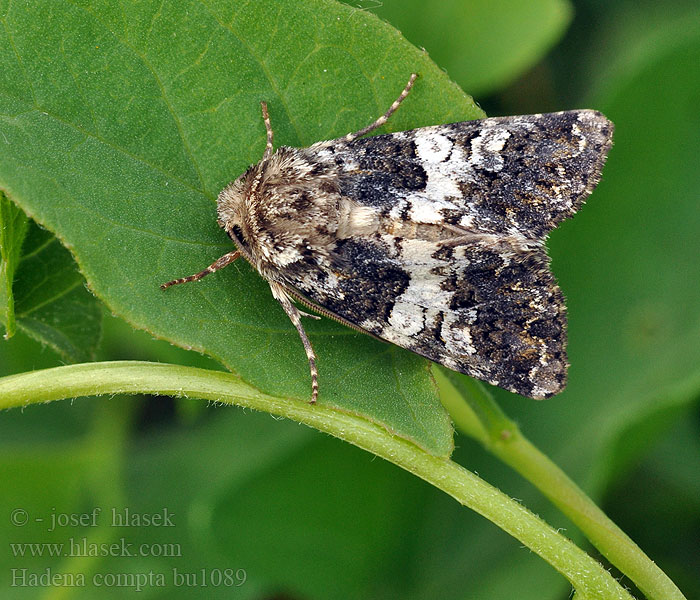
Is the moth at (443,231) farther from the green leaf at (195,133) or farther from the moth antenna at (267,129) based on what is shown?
the green leaf at (195,133)

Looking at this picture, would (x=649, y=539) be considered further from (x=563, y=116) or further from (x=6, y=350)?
(x=6, y=350)

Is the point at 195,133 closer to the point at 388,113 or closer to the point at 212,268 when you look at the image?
the point at 212,268

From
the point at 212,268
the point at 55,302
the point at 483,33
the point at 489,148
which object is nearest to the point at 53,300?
the point at 55,302

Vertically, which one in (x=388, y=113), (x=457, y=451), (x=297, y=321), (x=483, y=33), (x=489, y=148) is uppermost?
(x=483, y=33)

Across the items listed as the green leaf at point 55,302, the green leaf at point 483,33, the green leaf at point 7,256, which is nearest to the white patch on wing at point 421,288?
the green leaf at point 55,302

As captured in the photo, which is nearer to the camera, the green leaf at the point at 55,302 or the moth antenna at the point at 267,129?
the moth antenna at the point at 267,129

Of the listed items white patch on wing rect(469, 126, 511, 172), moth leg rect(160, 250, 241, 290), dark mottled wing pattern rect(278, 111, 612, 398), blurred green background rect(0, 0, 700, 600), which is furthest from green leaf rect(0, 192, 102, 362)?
white patch on wing rect(469, 126, 511, 172)
